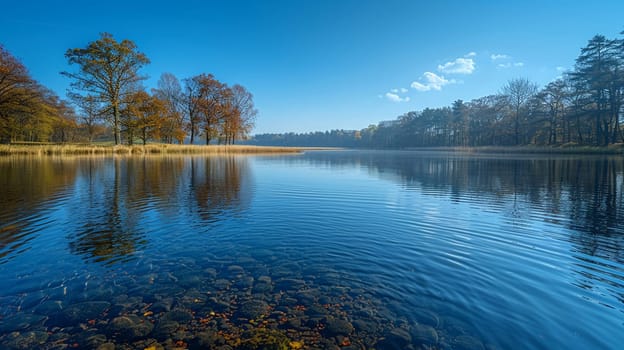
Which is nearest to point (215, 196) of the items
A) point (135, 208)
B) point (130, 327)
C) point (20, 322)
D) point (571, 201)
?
point (135, 208)

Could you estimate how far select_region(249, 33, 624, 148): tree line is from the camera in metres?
46.6

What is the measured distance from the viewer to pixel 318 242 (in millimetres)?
Result: 7109

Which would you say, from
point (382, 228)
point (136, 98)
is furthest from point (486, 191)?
point (136, 98)

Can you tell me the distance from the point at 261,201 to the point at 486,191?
11489 millimetres

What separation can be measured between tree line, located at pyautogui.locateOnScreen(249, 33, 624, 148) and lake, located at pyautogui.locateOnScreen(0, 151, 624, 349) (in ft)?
178

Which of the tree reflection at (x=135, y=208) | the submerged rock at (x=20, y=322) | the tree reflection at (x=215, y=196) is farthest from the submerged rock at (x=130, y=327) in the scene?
the tree reflection at (x=215, y=196)

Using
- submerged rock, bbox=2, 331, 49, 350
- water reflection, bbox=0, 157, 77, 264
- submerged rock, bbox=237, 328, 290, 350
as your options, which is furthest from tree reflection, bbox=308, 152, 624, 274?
water reflection, bbox=0, 157, 77, 264

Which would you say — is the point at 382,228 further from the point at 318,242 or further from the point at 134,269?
the point at 134,269

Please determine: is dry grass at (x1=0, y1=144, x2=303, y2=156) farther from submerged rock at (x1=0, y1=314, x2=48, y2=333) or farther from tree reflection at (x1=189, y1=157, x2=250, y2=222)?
submerged rock at (x1=0, y1=314, x2=48, y2=333)

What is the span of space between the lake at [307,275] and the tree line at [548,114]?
54.3m

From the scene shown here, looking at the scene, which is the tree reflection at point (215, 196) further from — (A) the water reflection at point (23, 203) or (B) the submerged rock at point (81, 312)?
(B) the submerged rock at point (81, 312)

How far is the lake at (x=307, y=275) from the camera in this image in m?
3.54

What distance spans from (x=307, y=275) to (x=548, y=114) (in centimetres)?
7540

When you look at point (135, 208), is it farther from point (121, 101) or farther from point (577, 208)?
point (121, 101)
